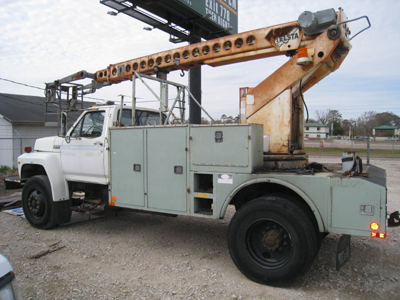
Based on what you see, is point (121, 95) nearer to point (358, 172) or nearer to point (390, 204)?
point (358, 172)

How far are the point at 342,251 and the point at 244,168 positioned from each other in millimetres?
1575

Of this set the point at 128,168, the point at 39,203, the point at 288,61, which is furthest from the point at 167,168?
the point at 39,203

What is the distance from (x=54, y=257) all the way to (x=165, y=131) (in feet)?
8.62

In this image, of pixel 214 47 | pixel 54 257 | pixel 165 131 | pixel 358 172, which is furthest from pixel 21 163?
pixel 358 172

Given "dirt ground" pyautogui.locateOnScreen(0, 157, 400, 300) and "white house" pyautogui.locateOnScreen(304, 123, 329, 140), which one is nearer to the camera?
"dirt ground" pyautogui.locateOnScreen(0, 157, 400, 300)

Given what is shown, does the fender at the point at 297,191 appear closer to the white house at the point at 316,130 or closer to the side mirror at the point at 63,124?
the side mirror at the point at 63,124

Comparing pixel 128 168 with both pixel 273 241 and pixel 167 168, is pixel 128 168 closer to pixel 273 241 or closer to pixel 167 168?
pixel 167 168

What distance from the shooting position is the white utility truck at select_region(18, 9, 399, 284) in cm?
373

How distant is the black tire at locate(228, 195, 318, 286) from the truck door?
277 cm

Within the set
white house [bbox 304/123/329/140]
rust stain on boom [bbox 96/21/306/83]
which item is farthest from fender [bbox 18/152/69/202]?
white house [bbox 304/123/329/140]

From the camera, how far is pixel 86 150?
19.3 feet

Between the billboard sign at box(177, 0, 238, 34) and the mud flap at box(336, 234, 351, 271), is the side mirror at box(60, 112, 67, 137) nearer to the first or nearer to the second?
the mud flap at box(336, 234, 351, 271)

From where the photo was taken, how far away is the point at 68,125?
642 cm

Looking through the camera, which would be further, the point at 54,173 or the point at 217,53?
the point at 54,173
